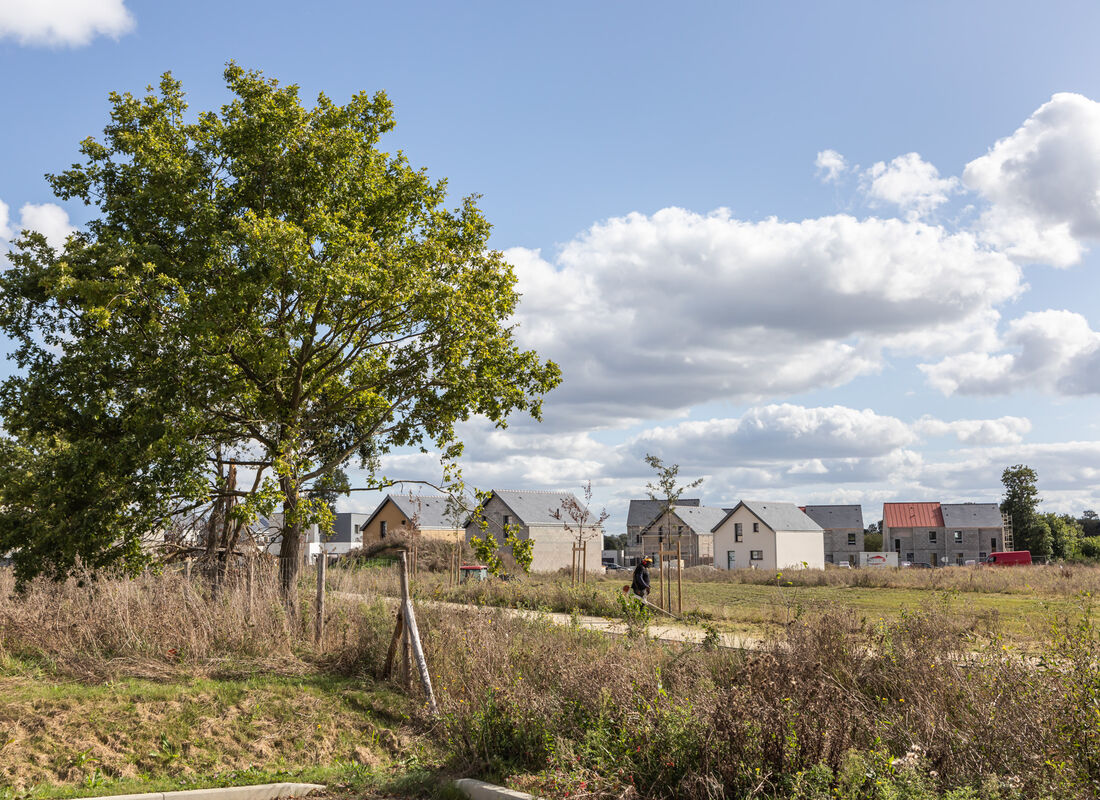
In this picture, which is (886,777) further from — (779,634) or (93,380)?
(93,380)

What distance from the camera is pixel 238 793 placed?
8156 mm

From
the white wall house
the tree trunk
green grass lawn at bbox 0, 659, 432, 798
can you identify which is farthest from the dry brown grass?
the white wall house

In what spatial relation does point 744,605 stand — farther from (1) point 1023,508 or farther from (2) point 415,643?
(1) point 1023,508

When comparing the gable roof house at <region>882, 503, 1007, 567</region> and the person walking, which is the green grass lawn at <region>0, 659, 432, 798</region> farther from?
the gable roof house at <region>882, 503, 1007, 567</region>

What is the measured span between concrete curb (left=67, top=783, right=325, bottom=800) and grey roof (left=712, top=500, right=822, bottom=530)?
6714 centimetres

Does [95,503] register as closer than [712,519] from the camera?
Yes

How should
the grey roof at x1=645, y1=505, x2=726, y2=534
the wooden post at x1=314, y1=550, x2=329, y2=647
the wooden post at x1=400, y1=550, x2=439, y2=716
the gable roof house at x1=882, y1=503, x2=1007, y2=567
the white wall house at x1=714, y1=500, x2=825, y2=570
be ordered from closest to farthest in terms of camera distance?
the wooden post at x1=400, y1=550, x2=439, y2=716, the wooden post at x1=314, y1=550, x2=329, y2=647, the white wall house at x1=714, y1=500, x2=825, y2=570, the grey roof at x1=645, y1=505, x2=726, y2=534, the gable roof house at x1=882, y1=503, x2=1007, y2=567

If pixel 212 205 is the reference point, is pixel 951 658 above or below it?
below

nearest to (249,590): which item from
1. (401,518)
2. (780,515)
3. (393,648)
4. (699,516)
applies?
(393,648)

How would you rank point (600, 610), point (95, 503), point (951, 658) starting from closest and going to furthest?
point (951, 658), point (95, 503), point (600, 610)

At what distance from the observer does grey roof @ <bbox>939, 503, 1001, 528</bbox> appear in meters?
81.5

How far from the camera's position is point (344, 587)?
17.2 metres

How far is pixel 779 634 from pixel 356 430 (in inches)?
405

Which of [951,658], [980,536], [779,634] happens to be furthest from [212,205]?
[980,536]
